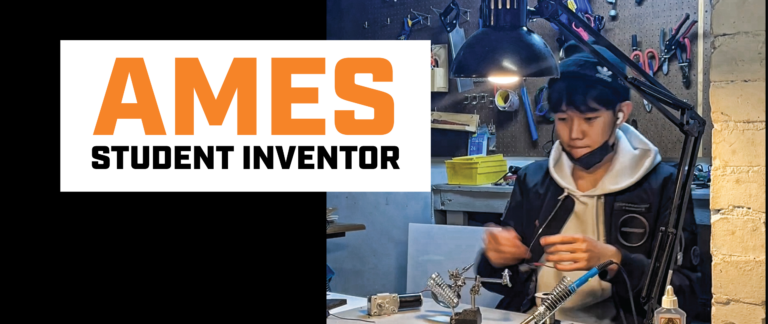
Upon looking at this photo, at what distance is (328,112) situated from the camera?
2963 mm

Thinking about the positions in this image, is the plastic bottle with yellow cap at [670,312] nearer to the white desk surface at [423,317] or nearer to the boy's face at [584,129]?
the white desk surface at [423,317]

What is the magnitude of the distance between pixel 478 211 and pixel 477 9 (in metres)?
1.06

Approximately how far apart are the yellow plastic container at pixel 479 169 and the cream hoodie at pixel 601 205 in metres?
0.40

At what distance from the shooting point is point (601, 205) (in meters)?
3.64

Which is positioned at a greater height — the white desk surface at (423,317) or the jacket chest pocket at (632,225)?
the jacket chest pocket at (632,225)

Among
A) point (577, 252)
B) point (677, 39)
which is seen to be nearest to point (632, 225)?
point (577, 252)

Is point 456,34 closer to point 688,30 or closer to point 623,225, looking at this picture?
point 688,30

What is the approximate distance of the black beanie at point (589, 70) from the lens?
3604mm

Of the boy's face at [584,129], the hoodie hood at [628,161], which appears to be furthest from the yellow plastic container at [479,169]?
the hoodie hood at [628,161]

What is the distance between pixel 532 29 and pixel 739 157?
214 cm

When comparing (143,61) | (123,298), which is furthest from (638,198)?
(123,298)

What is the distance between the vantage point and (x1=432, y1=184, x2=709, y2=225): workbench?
3.90 m

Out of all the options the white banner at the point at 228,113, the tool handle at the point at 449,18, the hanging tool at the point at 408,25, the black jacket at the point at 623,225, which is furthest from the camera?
the hanging tool at the point at 408,25

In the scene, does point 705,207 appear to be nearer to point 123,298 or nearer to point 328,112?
point 328,112
